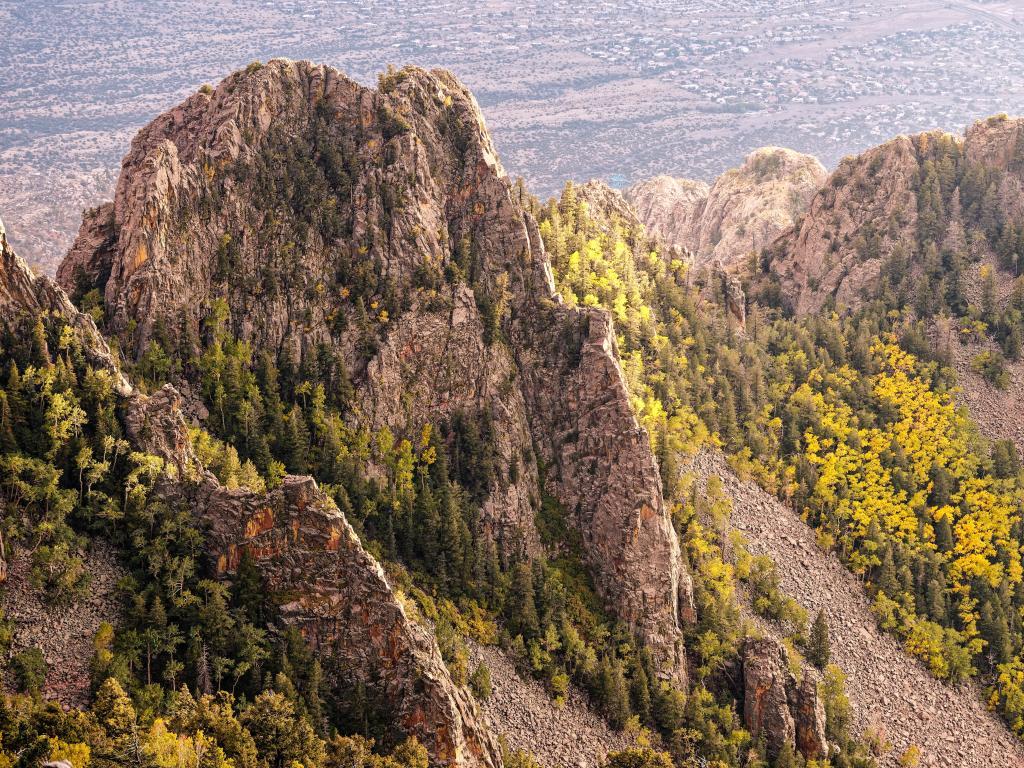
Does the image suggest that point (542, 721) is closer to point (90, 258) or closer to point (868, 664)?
point (868, 664)

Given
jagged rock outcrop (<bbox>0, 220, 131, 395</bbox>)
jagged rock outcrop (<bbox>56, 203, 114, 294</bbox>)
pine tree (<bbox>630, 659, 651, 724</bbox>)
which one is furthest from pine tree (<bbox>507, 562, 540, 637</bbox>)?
jagged rock outcrop (<bbox>56, 203, 114, 294</bbox>)

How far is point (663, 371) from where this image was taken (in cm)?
18538

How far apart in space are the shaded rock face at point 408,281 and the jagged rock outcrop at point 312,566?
23.8 metres

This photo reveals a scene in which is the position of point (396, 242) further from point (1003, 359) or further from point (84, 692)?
point (1003, 359)

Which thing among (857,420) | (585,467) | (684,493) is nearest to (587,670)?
(585,467)

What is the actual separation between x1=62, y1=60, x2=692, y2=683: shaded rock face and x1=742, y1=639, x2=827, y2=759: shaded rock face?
9186mm

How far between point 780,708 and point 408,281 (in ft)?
223

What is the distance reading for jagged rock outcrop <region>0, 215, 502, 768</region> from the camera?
4131 inches

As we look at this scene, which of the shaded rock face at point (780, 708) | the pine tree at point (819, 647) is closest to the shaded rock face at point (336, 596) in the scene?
the shaded rock face at point (780, 708)

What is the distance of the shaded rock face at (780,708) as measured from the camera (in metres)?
134

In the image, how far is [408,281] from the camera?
142 metres

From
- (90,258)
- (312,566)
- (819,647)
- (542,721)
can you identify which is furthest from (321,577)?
(819,647)

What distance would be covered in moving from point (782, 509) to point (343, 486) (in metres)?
75.0

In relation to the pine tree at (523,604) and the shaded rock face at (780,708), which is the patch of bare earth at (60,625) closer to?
the pine tree at (523,604)
